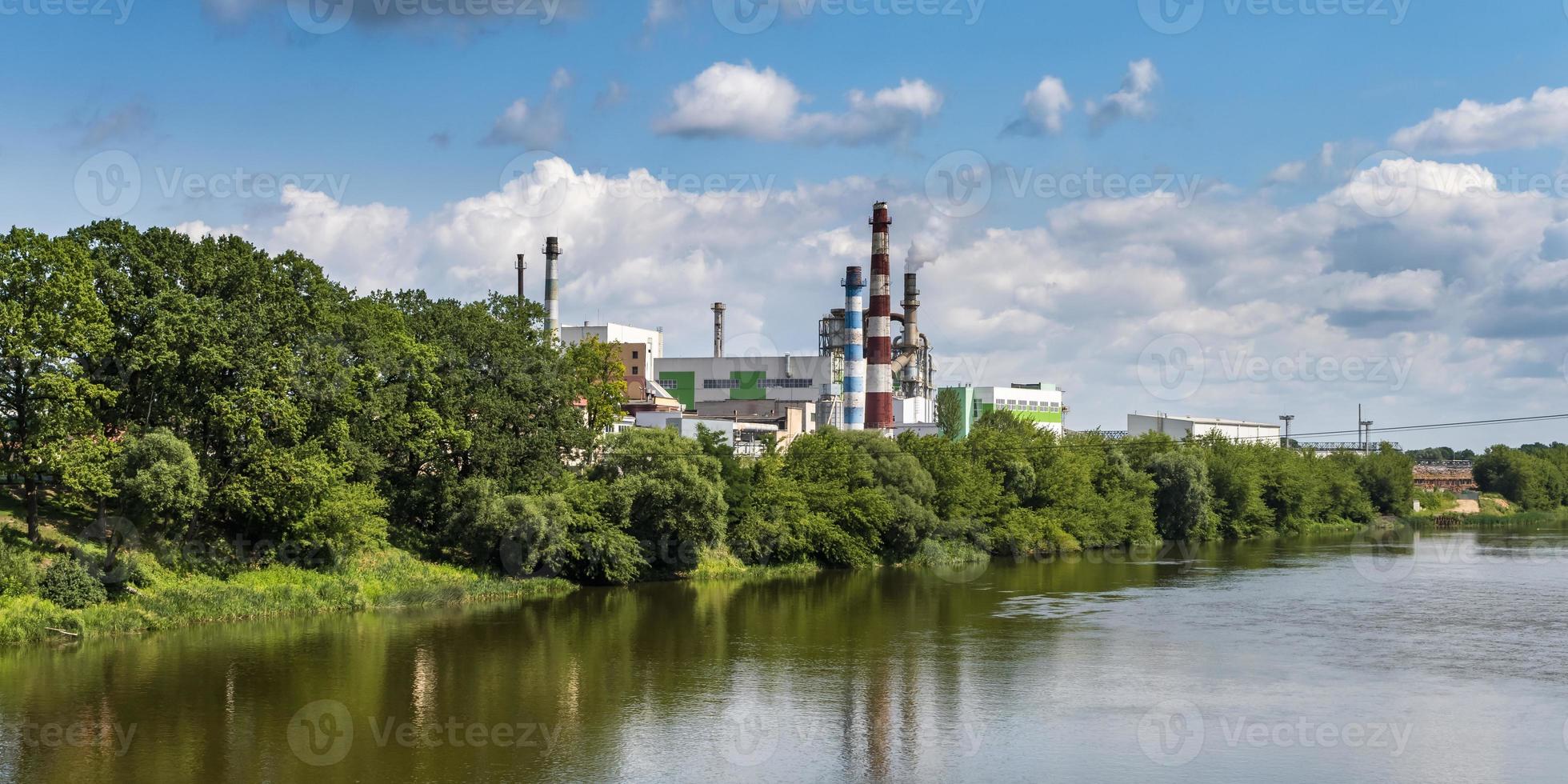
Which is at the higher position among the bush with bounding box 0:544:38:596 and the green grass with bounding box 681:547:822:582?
the bush with bounding box 0:544:38:596

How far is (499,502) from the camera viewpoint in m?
43.9

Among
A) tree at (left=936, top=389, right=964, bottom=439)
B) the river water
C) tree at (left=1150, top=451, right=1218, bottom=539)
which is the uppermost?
tree at (left=936, top=389, right=964, bottom=439)

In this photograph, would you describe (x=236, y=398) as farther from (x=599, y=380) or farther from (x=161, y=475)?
(x=599, y=380)

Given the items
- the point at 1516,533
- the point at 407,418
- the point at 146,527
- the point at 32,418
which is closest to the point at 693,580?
the point at 407,418

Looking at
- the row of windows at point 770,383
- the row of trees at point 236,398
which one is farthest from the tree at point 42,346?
the row of windows at point 770,383

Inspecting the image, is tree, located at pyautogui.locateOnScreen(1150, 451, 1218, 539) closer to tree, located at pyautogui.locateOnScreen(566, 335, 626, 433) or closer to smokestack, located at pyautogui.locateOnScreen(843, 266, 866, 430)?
smokestack, located at pyautogui.locateOnScreen(843, 266, 866, 430)

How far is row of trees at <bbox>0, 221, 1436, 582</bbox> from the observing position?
113 feet

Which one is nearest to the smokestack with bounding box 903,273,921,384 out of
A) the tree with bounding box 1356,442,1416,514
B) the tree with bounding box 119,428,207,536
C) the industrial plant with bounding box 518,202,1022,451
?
the industrial plant with bounding box 518,202,1022,451

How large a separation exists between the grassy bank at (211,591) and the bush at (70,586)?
7.2 inches

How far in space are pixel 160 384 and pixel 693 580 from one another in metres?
21.2

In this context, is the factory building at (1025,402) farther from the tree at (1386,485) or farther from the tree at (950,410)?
the tree at (1386,485)

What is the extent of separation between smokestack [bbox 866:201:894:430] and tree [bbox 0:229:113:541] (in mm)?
59340

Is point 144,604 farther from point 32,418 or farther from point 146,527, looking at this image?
point 32,418

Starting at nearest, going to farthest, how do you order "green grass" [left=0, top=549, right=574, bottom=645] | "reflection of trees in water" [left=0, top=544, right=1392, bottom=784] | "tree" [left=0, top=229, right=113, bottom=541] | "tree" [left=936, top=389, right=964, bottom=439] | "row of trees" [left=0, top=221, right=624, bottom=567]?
"reflection of trees in water" [left=0, top=544, right=1392, bottom=784], "green grass" [left=0, top=549, right=574, bottom=645], "tree" [left=0, top=229, right=113, bottom=541], "row of trees" [left=0, top=221, right=624, bottom=567], "tree" [left=936, top=389, right=964, bottom=439]
